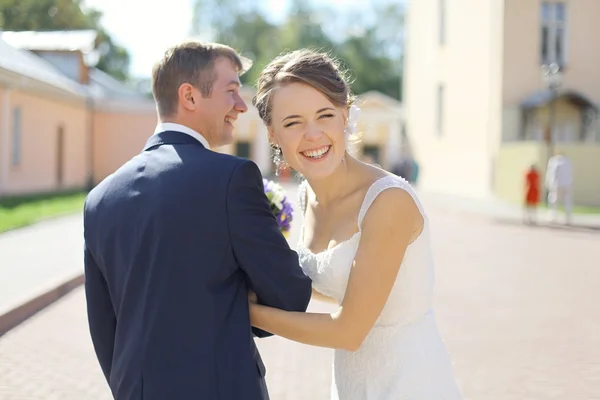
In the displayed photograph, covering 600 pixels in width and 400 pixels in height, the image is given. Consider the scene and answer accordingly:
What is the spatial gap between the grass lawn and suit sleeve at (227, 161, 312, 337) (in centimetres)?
1376

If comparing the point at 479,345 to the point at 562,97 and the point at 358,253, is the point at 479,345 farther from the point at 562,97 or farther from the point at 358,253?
the point at 562,97

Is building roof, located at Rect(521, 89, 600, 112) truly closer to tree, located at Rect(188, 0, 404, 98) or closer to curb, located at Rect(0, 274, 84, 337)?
curb, located at Rect(0, 274, 84, 337)

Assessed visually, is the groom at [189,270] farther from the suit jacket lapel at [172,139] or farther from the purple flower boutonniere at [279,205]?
the purple flower boutonniere at [279,205]

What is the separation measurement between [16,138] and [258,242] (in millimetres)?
25487

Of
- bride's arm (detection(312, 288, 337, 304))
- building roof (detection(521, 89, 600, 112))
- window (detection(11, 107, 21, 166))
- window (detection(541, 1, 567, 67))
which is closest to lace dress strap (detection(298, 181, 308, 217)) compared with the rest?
bride's arm (detection(312, 288, 337, 304))

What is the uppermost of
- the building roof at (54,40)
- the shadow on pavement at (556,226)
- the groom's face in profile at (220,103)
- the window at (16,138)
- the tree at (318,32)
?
the tree at (318,32)

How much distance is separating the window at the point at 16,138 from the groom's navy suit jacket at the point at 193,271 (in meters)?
24.9

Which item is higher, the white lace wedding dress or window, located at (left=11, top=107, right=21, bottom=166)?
window, located at (left=11, top=107, right=21, bottom=166)

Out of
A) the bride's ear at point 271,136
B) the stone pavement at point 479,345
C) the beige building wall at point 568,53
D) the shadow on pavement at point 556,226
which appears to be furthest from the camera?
the beige building wall at point 568,53

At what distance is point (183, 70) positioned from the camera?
2143mm

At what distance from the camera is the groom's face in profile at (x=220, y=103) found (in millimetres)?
2189

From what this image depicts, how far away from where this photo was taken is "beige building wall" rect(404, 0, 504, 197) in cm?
3244

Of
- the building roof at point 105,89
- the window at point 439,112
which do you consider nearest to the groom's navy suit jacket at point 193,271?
the building roof at point 105,89

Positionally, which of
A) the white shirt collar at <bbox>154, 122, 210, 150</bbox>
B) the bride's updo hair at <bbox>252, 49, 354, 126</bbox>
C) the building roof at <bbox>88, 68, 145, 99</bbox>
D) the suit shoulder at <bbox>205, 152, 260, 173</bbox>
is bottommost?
the suit shoulder at <bbox>205, 152, 260, 173</bbox>
